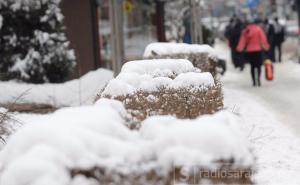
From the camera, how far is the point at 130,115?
529cm

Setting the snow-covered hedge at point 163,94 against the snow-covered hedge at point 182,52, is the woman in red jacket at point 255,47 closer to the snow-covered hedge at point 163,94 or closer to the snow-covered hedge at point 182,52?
the snow-covered hedge at point 182,52

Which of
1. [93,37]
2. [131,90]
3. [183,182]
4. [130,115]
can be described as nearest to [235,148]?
[183,182]

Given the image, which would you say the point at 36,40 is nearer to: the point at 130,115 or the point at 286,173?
the point at 286,173

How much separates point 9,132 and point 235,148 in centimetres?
466

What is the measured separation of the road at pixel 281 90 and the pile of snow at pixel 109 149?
6.73 m

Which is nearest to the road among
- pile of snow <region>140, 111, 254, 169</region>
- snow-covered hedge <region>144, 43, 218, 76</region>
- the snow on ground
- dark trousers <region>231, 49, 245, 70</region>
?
the snow on ground

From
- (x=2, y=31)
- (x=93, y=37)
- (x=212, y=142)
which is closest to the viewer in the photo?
(x=212, y=142)

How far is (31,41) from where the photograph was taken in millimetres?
14719

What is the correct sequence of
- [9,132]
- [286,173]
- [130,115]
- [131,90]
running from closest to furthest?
[130,115] → [131,90] → [286,173] → [9,132]

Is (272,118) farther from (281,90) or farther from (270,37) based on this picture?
(270,37)

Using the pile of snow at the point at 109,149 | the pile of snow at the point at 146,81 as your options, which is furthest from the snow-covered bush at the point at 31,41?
the pile of snow at the point at 109,149

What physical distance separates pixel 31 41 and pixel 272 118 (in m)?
5.23

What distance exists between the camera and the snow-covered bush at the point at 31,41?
1453cm

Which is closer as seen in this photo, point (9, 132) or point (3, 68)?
point (9, 132)
